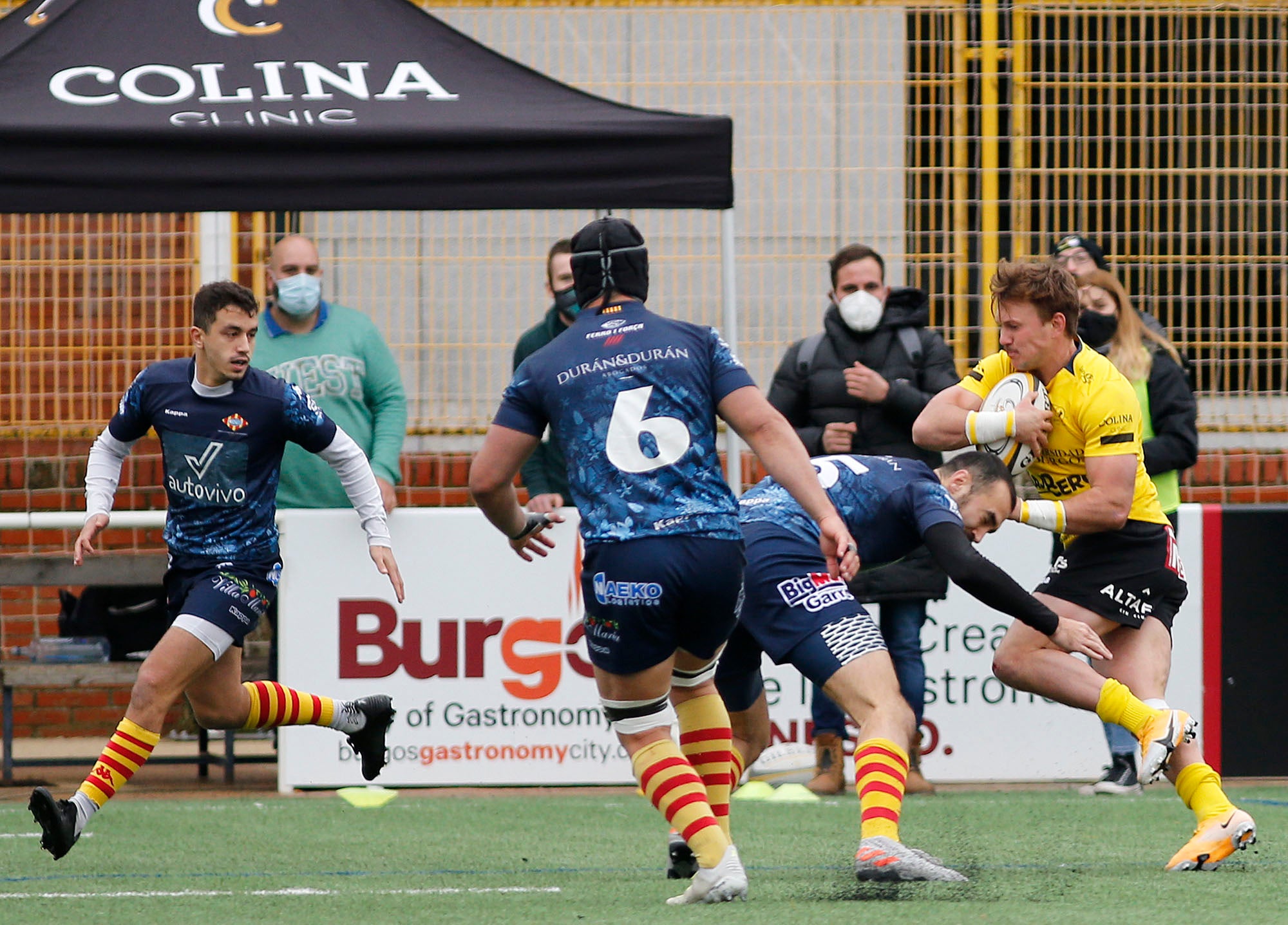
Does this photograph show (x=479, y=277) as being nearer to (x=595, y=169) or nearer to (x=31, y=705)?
(x=595, y=169)

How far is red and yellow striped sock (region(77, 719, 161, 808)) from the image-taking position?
6059 mm

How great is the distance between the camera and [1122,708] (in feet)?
18.9

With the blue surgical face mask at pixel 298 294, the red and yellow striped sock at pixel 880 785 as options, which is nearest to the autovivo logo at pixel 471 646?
the blue surgical face mask at pixel 298 294

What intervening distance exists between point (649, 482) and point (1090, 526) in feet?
5.26

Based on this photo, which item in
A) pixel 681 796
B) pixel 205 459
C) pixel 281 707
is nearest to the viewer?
pixel 681 796

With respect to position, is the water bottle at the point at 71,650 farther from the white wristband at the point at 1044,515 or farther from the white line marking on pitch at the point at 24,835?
the white wristband at the point at 1044,515

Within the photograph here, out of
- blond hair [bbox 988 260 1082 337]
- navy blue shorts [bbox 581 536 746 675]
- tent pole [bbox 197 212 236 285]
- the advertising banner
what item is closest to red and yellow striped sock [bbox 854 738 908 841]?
navy blue shorts [bbox 581 536 746 675]

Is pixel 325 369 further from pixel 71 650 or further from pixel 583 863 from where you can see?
pixel 583 863

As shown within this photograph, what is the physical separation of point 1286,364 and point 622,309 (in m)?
5.62

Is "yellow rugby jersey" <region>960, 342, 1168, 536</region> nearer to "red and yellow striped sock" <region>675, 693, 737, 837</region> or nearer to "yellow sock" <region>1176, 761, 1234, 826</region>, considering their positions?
"yellow sock" <region>1176, 761, 1234, 826</region>

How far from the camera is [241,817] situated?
745 centimetres

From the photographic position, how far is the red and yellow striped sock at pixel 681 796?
507 centimetres

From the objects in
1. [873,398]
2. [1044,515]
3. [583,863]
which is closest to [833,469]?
[1044,515]

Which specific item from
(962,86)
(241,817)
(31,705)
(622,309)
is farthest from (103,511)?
(962,86)
